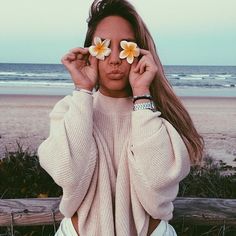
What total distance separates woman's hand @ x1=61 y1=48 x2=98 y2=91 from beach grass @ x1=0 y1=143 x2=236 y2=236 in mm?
1213

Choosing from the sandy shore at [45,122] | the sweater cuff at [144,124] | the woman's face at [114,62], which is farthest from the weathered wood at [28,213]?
the sandy shore at [45,122]

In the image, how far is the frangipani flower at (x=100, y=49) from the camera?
7.01 feet

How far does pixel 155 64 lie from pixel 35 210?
1149mm

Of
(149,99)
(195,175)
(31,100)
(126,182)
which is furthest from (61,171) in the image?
(31,100)

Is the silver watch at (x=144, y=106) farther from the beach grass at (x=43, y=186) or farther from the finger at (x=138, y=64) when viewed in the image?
the beach grass at (x=43, y=186)

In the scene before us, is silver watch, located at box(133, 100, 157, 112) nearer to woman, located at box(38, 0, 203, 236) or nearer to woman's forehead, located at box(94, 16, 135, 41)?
woman, located at box(38, 0, 203, 236)

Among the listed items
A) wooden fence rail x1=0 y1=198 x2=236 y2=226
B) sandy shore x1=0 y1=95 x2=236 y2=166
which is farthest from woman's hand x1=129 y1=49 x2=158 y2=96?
sandy shore x1=0 y1=95 x2=236 y2=166

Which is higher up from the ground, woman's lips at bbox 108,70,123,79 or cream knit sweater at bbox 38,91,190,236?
woman's lips at bbox 108,70,123,79

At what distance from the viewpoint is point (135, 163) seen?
2.01 meters

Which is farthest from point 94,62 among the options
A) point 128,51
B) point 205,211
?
point 205,211

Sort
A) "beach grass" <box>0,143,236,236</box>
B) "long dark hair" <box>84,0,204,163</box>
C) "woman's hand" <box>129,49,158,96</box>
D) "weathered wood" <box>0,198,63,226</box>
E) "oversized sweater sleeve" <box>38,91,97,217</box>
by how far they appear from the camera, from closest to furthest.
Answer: "oversized sweater sleeve" <box>38,91,97,217</box>
"woman's hand" <box>129,49,158,96</box>
"long dark hair" <box>84,0,204,163</box>
"weathered wood" <box>0,198,63,226</box>
"beach grass" <box>0,143,236,236</box>

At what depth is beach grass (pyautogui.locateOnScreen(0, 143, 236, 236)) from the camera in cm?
323

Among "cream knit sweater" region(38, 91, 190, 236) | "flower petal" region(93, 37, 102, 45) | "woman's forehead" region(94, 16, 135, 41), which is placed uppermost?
"woman's forehead" region(94, 16, 135, 41)

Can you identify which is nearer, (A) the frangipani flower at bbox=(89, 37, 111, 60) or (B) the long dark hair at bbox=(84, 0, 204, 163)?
(A) the frangipani flower at bbox=(89, 37, 111, 60)
